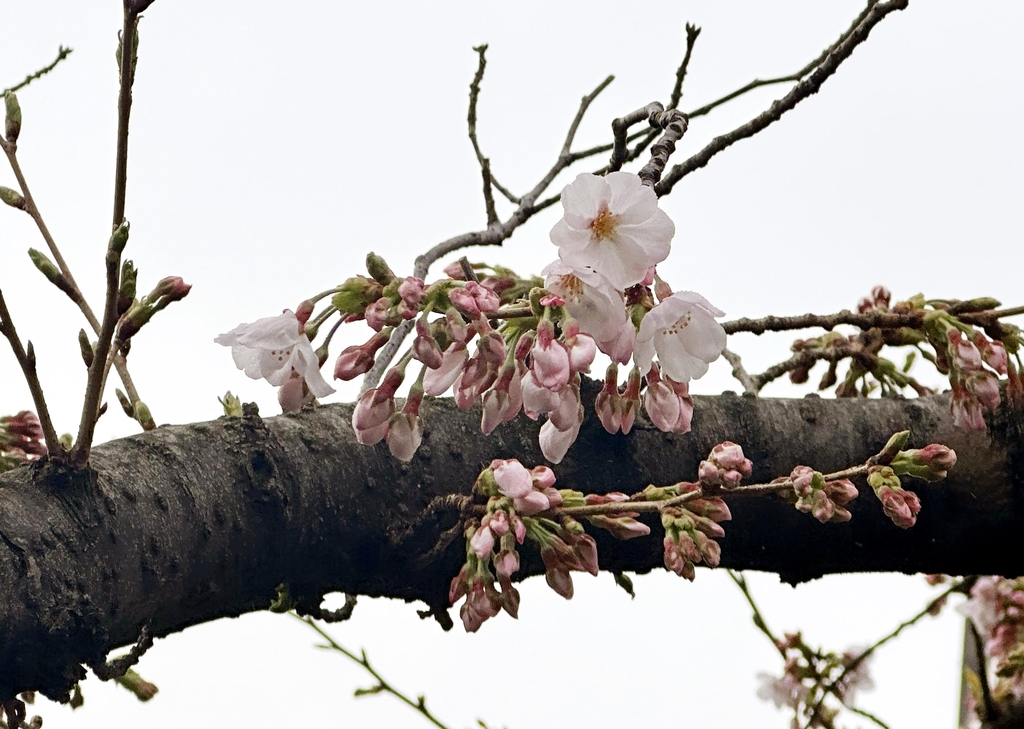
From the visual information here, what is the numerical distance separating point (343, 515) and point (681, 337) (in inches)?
21.4

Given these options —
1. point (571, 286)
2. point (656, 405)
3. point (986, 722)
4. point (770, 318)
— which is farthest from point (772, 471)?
point (986, 722)

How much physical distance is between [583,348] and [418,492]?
0.50 m

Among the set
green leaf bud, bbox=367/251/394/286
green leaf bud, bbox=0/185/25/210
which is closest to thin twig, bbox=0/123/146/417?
green leaf bud, bbox=0/185/25/210

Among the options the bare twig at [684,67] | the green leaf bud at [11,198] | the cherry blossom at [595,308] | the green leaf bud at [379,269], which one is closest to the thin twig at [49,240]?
the green leaf bud at [11,198]

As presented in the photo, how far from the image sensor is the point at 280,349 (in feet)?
3.45

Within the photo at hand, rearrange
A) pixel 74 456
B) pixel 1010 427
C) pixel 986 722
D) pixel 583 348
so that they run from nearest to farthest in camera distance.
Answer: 1. pixel 583 348
2. pixel 74 456
3. pixel 1010 427
4. pixel 986 722

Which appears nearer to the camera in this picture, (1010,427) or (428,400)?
(428,400)

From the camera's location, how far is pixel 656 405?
1.12 metres

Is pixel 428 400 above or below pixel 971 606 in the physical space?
below

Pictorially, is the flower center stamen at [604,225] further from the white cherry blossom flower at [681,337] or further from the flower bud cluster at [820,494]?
the flower bud cluster at [820,494]

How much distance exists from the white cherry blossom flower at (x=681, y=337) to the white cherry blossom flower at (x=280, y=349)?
0.34 meters

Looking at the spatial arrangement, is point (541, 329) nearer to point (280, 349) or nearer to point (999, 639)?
point (280, 349)

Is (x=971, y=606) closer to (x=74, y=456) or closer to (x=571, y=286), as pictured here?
(x=571, y=286)

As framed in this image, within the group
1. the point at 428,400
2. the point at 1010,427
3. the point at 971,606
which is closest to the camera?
the point at 428,400
